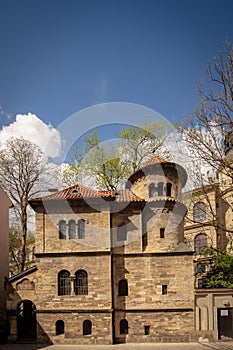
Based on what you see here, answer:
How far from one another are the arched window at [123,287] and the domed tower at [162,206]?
2562mm

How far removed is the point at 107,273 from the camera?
1001 inches

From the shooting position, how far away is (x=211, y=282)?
29.4 metres

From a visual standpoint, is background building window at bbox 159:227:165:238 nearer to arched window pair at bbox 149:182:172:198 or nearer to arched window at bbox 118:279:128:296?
arched window pair at bbox 149:182:172:198

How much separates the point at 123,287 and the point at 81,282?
9.09 feet

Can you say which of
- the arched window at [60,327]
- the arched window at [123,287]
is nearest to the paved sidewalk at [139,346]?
the arched window at [60,327]

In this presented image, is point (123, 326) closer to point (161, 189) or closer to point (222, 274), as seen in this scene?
point (222, 274)

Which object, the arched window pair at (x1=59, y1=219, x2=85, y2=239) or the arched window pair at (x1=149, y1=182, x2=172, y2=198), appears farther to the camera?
the arched window pair at (x1=149, y1=182, x2=172, y2=198)

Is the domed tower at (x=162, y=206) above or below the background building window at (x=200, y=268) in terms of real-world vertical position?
above

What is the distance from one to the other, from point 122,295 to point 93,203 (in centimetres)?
624

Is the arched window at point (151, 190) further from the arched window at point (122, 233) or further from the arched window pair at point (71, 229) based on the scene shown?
the arched window pair at point (71, 229)

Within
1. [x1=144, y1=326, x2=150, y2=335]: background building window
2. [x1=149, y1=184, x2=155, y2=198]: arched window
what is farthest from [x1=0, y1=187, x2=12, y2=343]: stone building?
[x1=149, y1=184, x2=155, y2=198]: arched window

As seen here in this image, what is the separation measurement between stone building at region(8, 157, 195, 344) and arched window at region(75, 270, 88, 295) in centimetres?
6

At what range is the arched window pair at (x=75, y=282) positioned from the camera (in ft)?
83.7

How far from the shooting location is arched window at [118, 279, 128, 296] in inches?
1023
